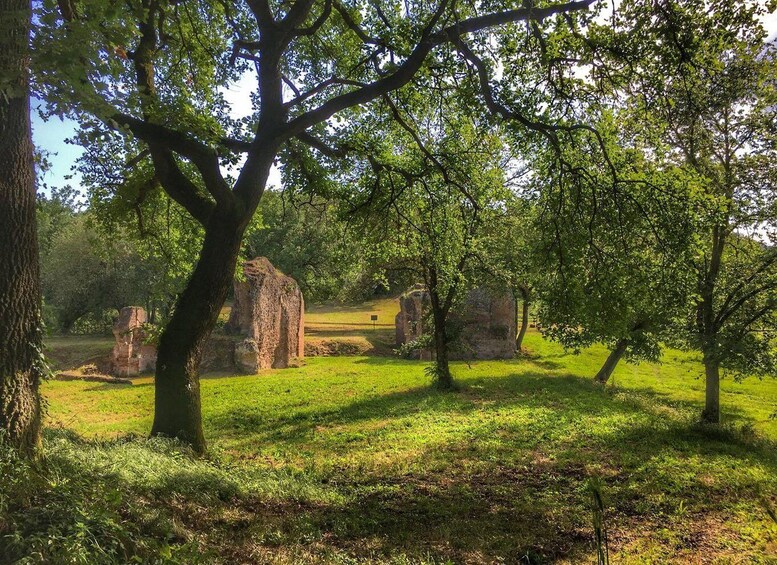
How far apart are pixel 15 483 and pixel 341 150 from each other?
8462 millimetres

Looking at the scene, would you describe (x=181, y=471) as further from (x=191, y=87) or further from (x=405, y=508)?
(x=191, y=87)

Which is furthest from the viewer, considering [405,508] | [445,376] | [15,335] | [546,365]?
[546,365]

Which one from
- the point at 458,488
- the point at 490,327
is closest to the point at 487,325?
the point at 490,327

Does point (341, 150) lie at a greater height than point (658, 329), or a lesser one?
greater

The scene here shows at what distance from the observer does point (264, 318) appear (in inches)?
997

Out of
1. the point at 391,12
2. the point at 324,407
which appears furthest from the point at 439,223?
the point at 324,407

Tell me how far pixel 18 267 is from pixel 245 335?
67.3 feet

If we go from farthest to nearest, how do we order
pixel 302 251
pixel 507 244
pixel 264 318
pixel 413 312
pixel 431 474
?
1. pixel 302 251
2. pixel 413 312
3. pixel 264 318
4. pixel 507 244
5. pixel 431 474

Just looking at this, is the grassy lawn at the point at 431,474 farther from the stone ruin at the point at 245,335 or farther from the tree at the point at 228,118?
the stone ruin at the point at 245,335

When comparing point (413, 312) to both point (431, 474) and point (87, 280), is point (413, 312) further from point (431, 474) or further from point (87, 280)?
point (87, 280)

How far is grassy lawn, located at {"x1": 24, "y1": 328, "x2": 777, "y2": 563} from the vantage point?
5.34 meters

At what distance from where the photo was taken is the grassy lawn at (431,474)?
5.34 meters

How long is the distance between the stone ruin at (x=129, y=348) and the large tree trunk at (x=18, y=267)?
21.4 meters

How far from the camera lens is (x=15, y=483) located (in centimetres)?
377
